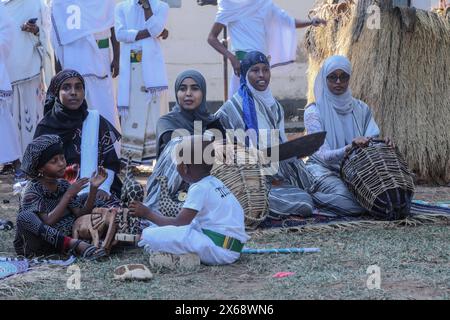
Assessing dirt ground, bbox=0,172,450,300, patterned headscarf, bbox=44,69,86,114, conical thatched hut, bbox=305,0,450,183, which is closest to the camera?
dirt ground, bbox=0,172,450,300

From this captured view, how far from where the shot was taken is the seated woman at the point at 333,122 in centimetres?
719

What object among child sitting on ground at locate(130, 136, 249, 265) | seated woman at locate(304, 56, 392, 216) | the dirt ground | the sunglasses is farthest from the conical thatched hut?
child sitting on ground at locate(130, 136, 249, 265)

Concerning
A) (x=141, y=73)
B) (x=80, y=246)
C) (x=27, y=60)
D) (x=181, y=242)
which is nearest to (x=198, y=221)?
(x=181, y=242)

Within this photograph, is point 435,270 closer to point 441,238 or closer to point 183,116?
point 441,238

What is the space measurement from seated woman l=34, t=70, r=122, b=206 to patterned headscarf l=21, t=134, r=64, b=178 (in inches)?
27.4

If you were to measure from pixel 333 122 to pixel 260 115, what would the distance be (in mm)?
604

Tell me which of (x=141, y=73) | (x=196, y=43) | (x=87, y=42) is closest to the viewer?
(x=87, y=42)

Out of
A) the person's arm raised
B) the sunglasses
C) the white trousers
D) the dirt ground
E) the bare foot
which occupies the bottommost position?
the dirt ground

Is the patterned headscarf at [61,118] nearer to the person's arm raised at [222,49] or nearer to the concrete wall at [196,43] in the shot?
the person's arm raised at [222,49]

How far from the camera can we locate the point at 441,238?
615 centimetres

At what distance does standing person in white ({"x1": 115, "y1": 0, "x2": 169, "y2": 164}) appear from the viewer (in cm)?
916

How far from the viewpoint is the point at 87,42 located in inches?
360

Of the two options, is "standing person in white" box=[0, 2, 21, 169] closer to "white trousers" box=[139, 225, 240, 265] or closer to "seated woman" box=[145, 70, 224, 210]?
"seated woman" box=[145, 70, 224, 210]

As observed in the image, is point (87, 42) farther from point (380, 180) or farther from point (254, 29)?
point (380, 180)
